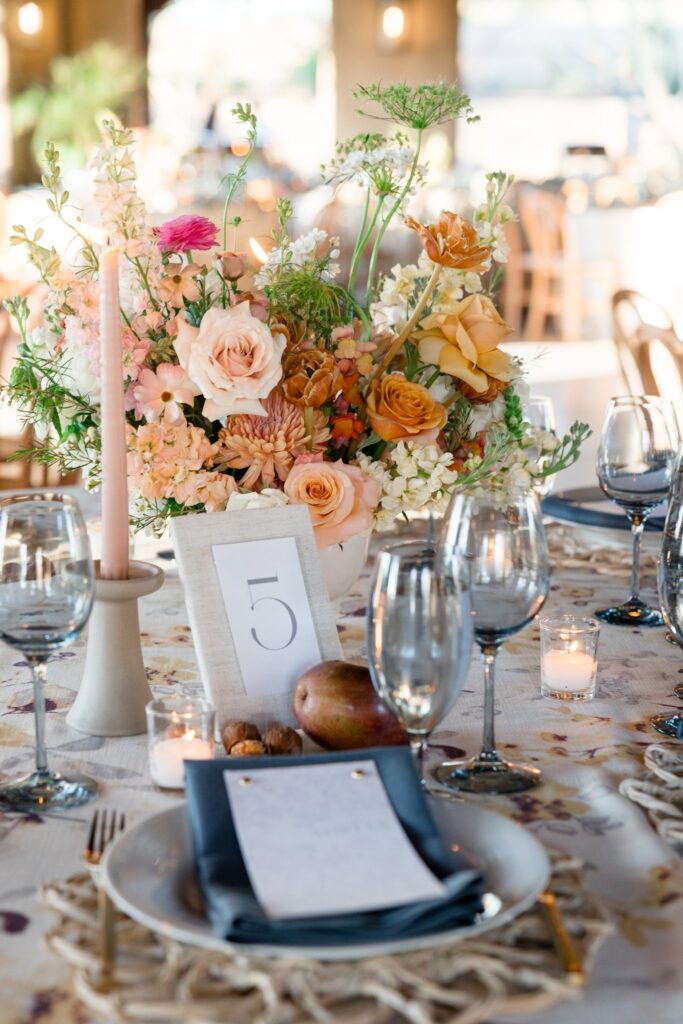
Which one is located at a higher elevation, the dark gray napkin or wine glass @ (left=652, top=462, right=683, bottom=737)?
wine glass @ (left=652, top=462, right=683, bottom=737)

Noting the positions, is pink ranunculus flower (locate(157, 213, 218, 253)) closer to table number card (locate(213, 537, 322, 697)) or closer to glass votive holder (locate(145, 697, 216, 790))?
table number card (locate(213, 537, 322, 697))

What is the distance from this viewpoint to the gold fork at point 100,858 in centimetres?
61

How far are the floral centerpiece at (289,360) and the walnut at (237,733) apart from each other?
0.21 metres

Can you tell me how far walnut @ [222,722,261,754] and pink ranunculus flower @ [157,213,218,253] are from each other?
1.35 feet

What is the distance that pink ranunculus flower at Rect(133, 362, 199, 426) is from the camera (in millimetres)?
1045

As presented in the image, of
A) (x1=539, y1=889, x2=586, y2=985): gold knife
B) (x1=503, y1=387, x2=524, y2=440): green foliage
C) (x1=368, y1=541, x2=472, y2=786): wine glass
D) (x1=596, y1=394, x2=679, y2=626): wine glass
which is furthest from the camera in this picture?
(x1=596, y1=394, x2=679, y2=626): wine glass

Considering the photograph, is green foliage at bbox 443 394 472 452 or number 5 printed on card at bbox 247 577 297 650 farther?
green foliage at bbox 443 394 472 452

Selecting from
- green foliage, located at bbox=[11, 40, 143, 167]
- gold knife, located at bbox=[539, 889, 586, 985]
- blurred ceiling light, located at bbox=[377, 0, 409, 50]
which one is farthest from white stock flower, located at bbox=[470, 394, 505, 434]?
blurred ceiling light, located at bbox=[377, 0, 409, 50]

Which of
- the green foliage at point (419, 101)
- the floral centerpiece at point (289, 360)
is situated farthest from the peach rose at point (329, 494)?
the green foliage at point (419, 101)

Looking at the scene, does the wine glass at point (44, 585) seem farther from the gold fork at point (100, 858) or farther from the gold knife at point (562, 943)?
the gold knife at point (562, 943)

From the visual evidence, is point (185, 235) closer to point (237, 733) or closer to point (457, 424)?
point (457, 424)

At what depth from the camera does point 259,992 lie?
1.96 feet

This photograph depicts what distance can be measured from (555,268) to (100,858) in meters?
7.96

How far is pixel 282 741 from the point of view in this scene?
0.90 m
